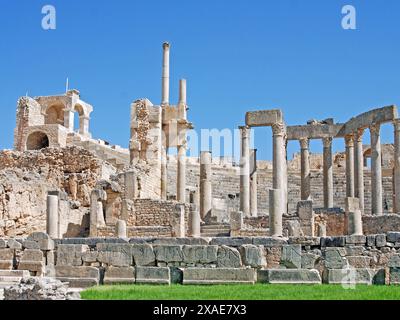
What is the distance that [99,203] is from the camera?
3041 centimetres

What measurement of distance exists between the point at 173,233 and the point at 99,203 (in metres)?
5.93

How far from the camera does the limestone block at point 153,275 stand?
16094 millimetres

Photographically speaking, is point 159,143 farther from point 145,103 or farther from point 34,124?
point 34,124

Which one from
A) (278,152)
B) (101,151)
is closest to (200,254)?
(278,152)

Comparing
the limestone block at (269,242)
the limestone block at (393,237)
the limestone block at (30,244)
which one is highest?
the limestone block at (393,237)

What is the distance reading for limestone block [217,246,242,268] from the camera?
16516 mm

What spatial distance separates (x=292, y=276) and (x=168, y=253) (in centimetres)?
332

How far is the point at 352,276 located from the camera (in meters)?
15.8

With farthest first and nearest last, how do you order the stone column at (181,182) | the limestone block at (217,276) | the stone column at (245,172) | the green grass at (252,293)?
the stone column at (181,182)
the stone column at (245,172)
the limestone block at (217,276)
the green grass at (252,293)

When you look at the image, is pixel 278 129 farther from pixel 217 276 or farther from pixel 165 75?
pixel 217 276

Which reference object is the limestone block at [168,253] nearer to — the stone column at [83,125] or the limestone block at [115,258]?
the limestone block at [115,258]

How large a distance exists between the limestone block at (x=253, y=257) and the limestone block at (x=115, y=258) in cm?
303

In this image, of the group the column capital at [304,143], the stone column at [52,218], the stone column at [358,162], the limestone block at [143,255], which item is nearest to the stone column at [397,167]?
the stone column at [358,162]
